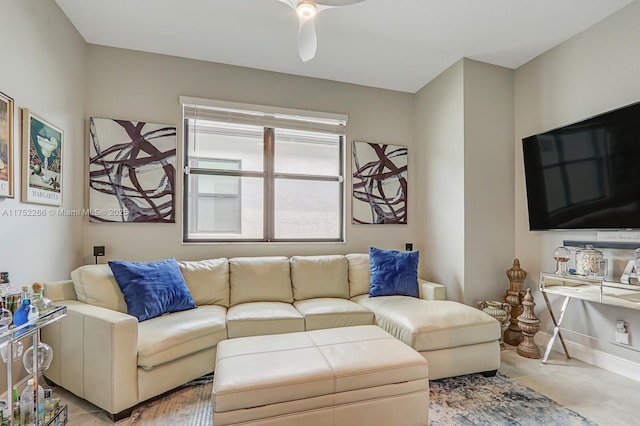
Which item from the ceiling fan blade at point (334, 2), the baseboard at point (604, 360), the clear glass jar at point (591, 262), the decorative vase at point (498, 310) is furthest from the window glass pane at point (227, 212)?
the baseboard at point (604, 360)

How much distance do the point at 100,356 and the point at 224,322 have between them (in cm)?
76

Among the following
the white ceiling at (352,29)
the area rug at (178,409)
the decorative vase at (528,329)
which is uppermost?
the white ceiling at (352,29)

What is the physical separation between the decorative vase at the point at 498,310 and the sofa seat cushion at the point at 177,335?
225 centimetres

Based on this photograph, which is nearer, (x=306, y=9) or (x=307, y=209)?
(x=306, y=9)

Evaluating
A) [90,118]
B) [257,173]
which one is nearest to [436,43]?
[257,173]

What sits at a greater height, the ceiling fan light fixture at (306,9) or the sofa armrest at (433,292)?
the ceiling fan light fixture at (306,9)

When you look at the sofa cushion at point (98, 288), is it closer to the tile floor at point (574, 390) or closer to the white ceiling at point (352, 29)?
the tile floor at point (574, 390)

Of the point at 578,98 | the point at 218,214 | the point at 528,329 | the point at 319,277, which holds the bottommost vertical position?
the point at 528,329

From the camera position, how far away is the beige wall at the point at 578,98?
2.36m

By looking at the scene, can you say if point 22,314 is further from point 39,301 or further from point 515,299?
point 515,299

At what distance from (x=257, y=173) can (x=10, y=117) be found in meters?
1.91

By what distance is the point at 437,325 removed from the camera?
7.34 ft

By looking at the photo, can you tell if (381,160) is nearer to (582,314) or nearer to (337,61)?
(337,61)

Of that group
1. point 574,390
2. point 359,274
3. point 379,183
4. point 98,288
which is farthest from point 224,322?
point 574,390
